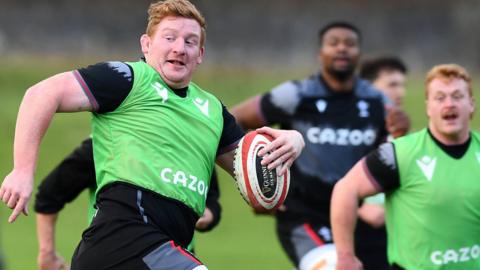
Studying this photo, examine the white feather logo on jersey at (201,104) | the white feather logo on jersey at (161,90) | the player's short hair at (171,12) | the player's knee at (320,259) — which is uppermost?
the player's short hair at (171,12)

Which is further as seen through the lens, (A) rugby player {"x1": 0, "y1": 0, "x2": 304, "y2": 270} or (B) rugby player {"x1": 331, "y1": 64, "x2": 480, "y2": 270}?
(B) rugby player {"x1": 331, "y1": 64, "x2": 480, "y2": 270}

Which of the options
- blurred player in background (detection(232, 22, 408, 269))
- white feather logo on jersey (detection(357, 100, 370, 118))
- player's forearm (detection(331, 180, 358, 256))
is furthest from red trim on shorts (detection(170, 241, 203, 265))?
white feather logo on jersey (detection(357, 100, 370, 118))

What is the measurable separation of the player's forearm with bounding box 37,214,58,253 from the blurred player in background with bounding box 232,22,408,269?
6.97 feet

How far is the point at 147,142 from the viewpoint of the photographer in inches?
211

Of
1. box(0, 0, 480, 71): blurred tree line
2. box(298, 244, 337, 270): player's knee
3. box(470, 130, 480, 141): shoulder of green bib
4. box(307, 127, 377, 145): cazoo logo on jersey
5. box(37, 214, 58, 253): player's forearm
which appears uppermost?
box(470, 130, 480, 141): shoulder of green bib

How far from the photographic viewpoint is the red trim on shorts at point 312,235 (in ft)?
27.1

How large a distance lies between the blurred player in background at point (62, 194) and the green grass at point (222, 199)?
6486 mm

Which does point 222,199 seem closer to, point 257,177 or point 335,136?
point 335,136

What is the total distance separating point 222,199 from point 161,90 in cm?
1362

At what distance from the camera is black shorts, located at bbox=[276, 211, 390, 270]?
8297 mm

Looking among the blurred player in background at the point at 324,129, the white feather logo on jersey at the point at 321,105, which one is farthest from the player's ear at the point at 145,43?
the white feather logo on jersey at the point at 321,105

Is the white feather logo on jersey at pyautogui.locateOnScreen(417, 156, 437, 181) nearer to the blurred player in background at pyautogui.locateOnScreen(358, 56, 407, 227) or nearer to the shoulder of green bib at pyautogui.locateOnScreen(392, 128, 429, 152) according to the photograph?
the shoulder of green bib at pyautogui.locateOnScreen(392, 128, 429, 152)

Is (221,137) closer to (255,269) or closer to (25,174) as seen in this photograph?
(25,174)

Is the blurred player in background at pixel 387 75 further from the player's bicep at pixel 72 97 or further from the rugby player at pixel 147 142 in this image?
the player's bicep at pixel 72 97
